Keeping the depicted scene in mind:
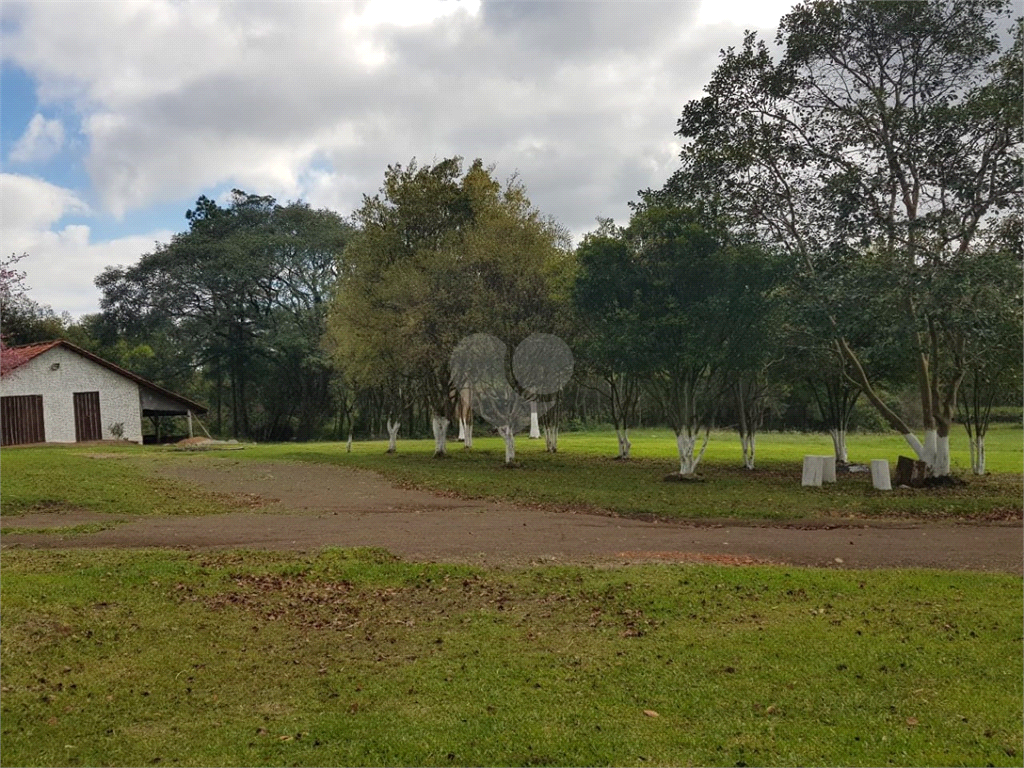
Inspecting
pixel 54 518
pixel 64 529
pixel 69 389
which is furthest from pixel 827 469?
pixel 69 389

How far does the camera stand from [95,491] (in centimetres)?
1741

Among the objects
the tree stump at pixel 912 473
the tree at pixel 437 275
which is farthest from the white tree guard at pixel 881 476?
the tree at pixel 437 275

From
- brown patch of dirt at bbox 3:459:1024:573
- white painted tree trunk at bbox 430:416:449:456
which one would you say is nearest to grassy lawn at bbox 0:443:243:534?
brown patch of dirt at bbox 3:459:1024:573

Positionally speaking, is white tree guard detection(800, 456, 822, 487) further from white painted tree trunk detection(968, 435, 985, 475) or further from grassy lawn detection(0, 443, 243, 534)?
grassy lawn detection(0, 443, 243, 534)

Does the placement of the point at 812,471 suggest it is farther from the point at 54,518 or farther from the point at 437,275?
the point at 54,518

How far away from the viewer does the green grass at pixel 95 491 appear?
15.5 m

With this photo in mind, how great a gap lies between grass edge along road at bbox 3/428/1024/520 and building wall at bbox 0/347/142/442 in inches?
405

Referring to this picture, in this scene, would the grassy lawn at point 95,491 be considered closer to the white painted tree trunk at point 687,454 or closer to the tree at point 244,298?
the white painted tree trunk at point 687,454

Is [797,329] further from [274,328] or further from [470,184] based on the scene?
[274,328]

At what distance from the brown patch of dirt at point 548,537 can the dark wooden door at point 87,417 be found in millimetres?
28784

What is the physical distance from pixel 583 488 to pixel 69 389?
31.3 metres

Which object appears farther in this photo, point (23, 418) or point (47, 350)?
point (47, 350)

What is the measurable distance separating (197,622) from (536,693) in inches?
148

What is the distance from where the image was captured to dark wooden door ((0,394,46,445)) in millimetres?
36688
